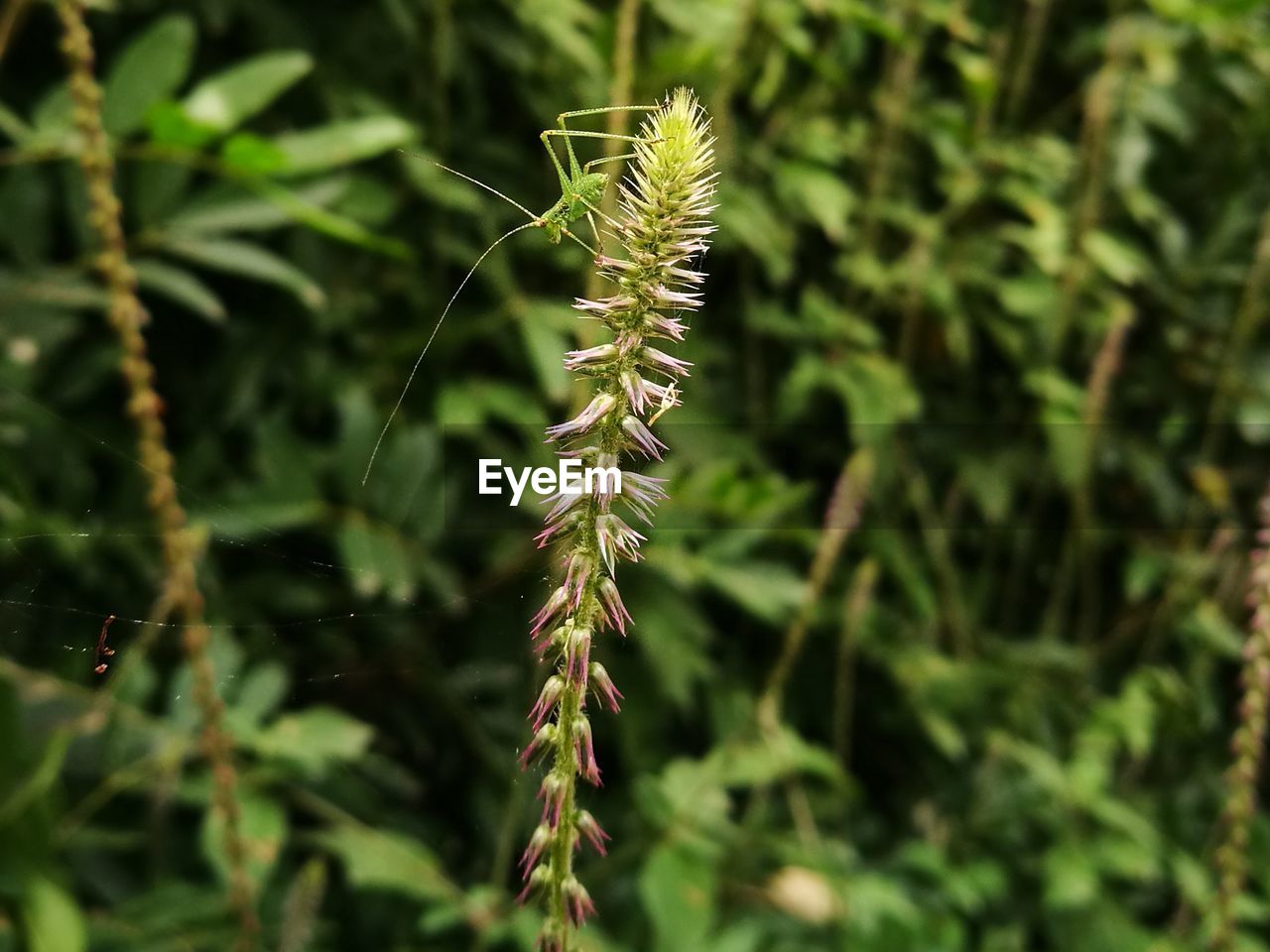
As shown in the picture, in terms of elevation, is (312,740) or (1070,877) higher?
(312,740)

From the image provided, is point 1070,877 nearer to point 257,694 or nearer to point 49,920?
point 257,694

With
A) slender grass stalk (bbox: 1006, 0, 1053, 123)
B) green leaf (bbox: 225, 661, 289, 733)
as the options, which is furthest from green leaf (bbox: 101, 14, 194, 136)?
slender grass stalk (bbox: 1006, 0, 1053, 123)

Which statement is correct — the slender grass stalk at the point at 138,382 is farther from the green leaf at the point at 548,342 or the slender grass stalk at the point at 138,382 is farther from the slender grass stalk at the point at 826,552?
the slender grass stalk at the point at 826,552

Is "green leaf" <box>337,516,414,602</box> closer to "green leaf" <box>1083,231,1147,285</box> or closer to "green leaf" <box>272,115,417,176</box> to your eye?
"green leaf" <box>272,115,417,176</box>

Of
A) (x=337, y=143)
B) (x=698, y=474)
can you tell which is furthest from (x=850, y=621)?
(x=337, y=143)

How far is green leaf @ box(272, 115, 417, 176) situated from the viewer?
31.5 inches

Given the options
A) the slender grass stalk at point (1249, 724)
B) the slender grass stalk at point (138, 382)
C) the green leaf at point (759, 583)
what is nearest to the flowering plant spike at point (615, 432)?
the slender grass stalk at point (138, 382)

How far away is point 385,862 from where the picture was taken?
3.02 feet

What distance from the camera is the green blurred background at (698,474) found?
0.84 meters

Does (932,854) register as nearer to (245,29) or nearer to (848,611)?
(848,611)

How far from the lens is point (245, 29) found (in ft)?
3.26

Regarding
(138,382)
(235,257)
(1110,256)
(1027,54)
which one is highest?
(1027,54)

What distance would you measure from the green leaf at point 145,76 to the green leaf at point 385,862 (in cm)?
58

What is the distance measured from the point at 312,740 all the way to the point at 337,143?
1.49 ft
